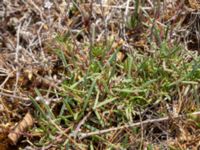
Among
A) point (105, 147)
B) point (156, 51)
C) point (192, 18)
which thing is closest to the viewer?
point (105, 147)

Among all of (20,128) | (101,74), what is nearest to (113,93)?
(101,74)

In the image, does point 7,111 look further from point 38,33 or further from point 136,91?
point 136,91

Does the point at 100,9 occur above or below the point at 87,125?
above

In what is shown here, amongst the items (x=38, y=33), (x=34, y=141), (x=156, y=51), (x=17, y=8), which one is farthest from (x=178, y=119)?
(x=17, y=8)

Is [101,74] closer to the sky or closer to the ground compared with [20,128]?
closer to the sky

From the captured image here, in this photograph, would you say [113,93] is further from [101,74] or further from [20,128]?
[20,128]

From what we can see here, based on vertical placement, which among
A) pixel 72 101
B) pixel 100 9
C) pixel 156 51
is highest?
pixel 100 9

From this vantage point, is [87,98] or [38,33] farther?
[38,33]

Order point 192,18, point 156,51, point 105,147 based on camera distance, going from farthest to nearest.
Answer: point 192,18
point 156,51
point 105,147
